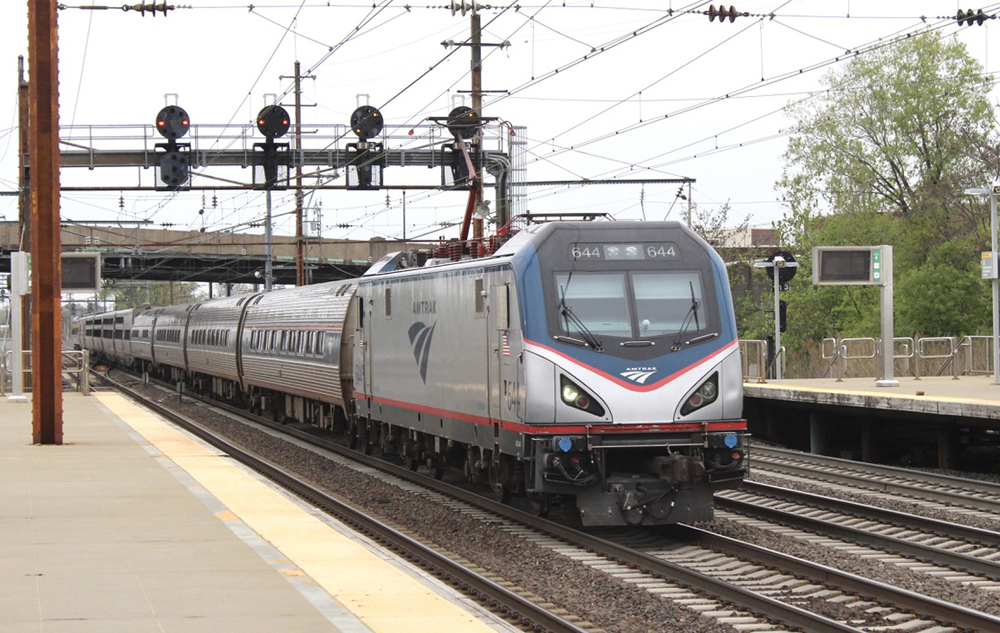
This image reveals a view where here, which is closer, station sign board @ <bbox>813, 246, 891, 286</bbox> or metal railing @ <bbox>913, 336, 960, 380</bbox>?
station sign board @ <bbox>813, 246, 891, 286</bbox>

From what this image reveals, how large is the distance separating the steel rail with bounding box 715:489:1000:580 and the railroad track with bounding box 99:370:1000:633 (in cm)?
146

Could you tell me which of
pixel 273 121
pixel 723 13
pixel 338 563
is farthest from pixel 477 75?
pixel 338 563

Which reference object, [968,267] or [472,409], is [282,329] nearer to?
[472,409]

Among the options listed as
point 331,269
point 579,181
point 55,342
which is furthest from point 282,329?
point 331,269

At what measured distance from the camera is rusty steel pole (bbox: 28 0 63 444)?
18.9 meters

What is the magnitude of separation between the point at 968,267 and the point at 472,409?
31193mm

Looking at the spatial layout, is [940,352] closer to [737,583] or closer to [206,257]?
[737,583]

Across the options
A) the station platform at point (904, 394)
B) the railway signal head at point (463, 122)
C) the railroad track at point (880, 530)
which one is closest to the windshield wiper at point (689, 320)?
the railroad track at point (880, 530)

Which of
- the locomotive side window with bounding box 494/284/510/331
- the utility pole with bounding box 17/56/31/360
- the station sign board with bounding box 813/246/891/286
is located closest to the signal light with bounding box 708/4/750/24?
the station sign board with bounding box 813/246/891/286

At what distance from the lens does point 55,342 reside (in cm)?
1909

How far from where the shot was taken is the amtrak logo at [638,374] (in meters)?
12.4

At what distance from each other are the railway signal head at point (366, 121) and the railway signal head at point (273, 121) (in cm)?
155

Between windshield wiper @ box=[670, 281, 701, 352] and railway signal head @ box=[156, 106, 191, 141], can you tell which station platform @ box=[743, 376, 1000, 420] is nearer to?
windshield wiper @ box=[670, 281, 701, 352]

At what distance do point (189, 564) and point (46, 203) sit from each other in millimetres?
10945
